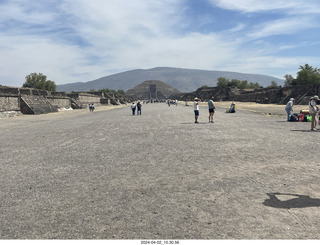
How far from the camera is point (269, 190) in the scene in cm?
441

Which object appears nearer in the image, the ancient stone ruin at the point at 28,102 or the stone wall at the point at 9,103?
the stone wall at the point at 9,103

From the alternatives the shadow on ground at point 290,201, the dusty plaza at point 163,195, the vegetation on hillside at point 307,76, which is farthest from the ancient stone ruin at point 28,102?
the vegetation on hillside at point 307,76

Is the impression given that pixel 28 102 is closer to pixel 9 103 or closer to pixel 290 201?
pixel 9 103

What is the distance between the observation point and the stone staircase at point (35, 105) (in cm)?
3447

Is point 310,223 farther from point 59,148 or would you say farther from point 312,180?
point 59,148

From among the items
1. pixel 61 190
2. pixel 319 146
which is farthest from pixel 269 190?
pixel 319 146

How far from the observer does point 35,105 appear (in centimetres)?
3628

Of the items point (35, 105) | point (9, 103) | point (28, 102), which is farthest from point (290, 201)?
point (35, 105)

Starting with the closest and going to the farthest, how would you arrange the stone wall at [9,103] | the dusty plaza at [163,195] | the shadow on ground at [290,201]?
the dusty plaza at [163,195]
the shadow on ground at [290,201]
the stone wall at [9,103]

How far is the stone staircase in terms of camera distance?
113 ft

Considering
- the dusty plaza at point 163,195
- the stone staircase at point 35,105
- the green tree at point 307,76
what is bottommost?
the dusty plaza at point 163,195

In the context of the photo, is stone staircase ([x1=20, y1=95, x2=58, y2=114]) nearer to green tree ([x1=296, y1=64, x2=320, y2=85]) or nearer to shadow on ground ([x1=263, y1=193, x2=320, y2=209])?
shadow on ground ([x1=263, y1=193, x2=320, y2=209])

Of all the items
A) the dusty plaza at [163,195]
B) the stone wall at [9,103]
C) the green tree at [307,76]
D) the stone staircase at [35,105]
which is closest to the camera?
the dusty plaza at [163,195]

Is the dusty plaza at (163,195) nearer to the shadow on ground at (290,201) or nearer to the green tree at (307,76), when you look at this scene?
the shadow on ground at (290,201)
